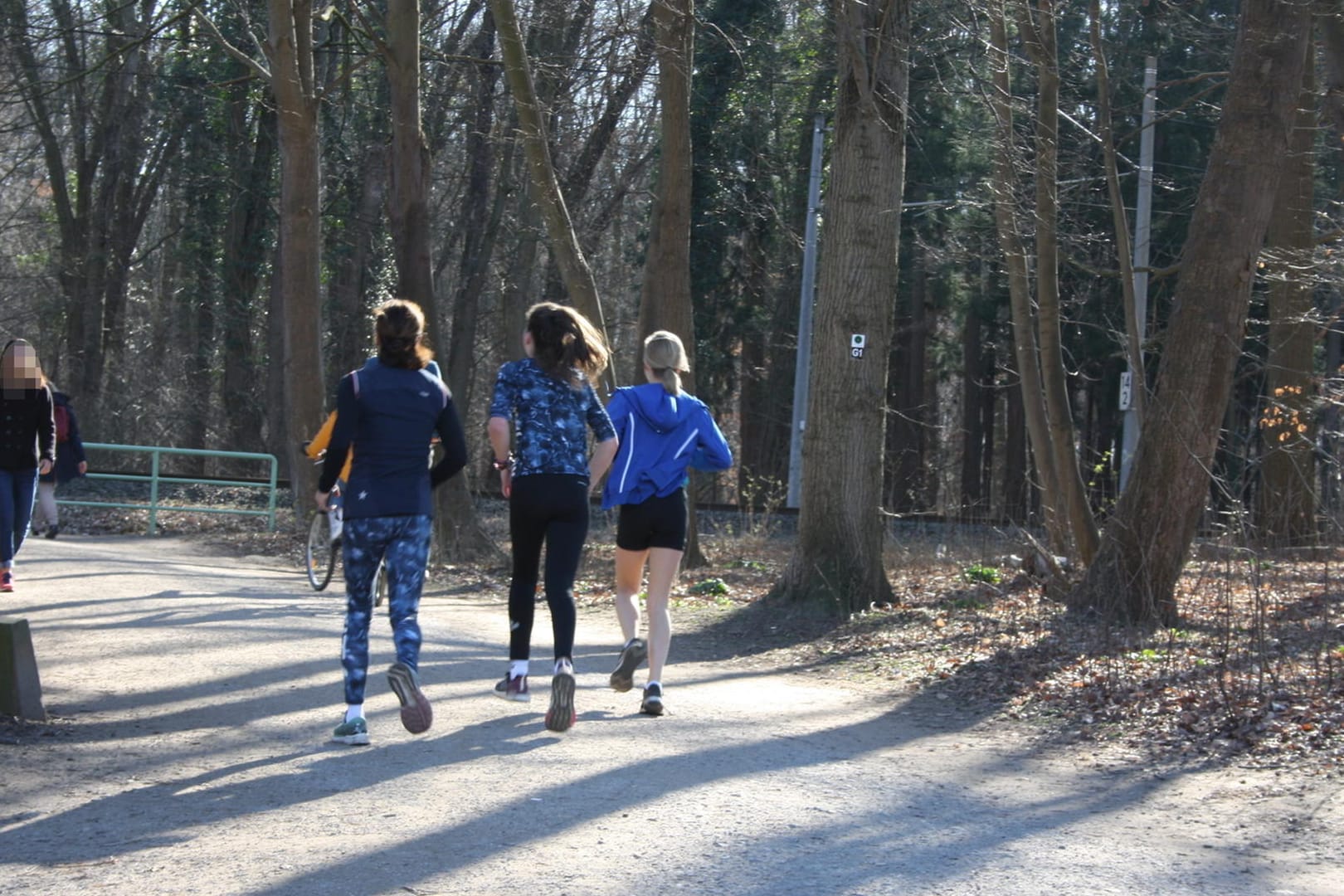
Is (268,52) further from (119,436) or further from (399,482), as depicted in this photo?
(119,436)

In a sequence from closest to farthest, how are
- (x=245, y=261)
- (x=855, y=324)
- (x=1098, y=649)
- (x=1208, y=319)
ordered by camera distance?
(x=1098, y=649) < (x=1208, y=319) < (x=855, y=324) < (x=245, y=261)

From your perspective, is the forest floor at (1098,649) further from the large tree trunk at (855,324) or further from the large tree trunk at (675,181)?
the large tree trunk at (675,181)

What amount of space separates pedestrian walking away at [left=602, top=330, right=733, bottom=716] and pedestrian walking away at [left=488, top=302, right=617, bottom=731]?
0.84 feet

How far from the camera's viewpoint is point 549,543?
682cm

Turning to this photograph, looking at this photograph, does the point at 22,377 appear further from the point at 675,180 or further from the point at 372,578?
the point at 675,180

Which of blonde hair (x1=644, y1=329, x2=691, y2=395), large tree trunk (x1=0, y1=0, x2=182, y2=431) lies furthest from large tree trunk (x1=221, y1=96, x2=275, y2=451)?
blonde hair (x1=644, y1=329, x2=691, y2=395)

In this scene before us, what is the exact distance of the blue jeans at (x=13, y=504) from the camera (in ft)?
33.7

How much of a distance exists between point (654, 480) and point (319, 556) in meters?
8.16

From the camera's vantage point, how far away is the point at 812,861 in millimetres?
4812

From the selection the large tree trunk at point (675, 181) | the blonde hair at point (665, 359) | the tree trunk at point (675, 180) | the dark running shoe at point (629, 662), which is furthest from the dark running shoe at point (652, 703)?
the large tree trunk at point (675, 181)

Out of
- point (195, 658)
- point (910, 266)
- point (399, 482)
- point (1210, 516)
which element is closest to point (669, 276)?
point (1210, 516)

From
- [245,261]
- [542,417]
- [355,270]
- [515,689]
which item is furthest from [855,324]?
[245,261]

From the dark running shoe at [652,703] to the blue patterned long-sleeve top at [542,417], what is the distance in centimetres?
132

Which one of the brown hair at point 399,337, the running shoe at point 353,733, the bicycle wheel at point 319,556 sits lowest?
the running shoe at point 353,733
